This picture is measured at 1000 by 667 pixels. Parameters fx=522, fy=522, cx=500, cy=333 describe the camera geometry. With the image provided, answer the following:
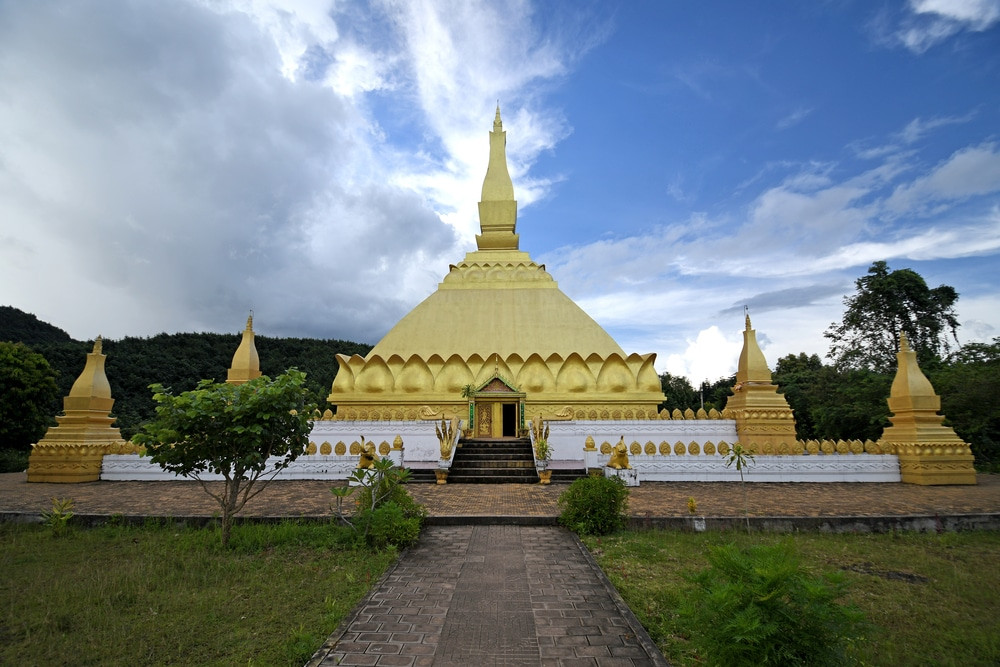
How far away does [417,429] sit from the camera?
56.6 feet

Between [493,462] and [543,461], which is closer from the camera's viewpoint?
[543,461]

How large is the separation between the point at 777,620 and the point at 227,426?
721 cm

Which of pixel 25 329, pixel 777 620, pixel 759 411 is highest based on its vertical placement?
pixel 25 329

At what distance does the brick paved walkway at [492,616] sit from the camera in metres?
4.22

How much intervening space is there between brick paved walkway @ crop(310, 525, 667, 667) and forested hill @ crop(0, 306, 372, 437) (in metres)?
30.4

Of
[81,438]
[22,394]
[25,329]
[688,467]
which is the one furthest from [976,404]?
[25,329]

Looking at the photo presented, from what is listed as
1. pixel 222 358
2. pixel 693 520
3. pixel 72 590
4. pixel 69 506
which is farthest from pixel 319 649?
pixel 222 358

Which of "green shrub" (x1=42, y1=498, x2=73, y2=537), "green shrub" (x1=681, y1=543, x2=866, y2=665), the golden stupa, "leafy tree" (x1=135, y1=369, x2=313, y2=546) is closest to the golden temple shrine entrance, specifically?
the golden stupa

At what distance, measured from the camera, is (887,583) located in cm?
622

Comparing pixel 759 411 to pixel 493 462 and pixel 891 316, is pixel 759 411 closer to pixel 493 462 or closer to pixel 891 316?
pixel 493 462

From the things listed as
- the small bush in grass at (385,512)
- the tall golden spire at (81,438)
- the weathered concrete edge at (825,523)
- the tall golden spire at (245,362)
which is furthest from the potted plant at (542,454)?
the tall golden spire at (81,438)

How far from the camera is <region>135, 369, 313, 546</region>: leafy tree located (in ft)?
24.7

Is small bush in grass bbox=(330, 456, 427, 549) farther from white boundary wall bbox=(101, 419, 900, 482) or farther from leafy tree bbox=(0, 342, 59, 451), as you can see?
leafy tree bbox=(0, 342, 59, 451)

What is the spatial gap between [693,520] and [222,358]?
172 feet
